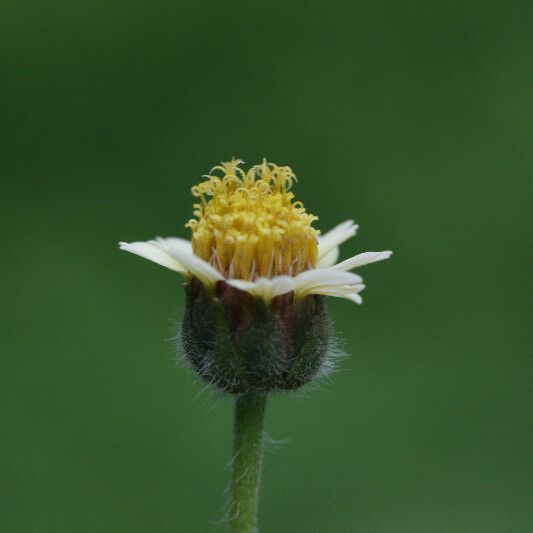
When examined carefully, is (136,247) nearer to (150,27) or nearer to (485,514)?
(485,514)

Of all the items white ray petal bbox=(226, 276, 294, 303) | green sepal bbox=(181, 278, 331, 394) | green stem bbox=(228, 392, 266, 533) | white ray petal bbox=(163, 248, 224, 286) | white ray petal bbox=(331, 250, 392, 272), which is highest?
white ray petal bbox=(331, 250, 392, 272)

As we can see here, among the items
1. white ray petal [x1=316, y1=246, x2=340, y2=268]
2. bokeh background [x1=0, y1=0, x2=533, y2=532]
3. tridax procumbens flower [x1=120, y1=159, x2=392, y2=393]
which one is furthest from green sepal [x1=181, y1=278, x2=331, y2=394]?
bokeh background [x1=0, y1=0, x2=533, y2=532]

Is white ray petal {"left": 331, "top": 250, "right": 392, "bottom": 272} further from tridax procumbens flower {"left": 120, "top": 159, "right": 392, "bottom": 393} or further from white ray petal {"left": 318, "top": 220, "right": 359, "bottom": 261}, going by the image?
white ray petal {"left": 318, "top": 220, "right": 359, "bottom": 261}

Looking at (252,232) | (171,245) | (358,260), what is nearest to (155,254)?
(171,245)

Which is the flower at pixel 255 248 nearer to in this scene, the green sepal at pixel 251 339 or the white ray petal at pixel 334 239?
the green sepal at pixel 251 339

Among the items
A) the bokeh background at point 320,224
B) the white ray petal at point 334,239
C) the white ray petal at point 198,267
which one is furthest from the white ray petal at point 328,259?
the bokeh background at point 320,224

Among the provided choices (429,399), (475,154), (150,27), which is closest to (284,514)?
(429,399)

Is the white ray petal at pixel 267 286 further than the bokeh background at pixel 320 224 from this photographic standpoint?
No
